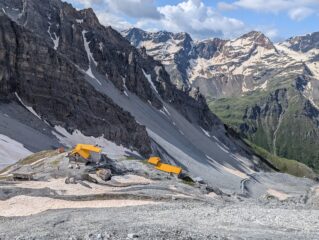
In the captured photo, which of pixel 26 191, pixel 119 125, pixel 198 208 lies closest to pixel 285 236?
pixel 198 208

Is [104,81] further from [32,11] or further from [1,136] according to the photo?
[1,136]

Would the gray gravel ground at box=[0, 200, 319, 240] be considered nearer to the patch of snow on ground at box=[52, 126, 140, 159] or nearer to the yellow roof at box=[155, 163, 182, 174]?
the yellow roof at box=[155, 163, 182, 174]

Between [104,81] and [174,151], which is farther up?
[104,81]

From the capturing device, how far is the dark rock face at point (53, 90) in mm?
144500

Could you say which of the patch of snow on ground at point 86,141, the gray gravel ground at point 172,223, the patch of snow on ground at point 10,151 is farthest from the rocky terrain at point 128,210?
the patch of snow on ground at point 86,141

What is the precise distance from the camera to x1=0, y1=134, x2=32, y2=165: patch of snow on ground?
104 m

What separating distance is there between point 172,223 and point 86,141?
349 ft

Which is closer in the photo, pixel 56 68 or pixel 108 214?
pixel 108 214

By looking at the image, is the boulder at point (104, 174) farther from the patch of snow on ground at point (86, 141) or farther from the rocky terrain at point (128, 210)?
the patch of snow on ground at point (86, 141)

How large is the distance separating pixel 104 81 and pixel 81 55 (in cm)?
1313

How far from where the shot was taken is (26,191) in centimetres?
5938

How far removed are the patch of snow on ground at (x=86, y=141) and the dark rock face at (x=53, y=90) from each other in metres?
2.13

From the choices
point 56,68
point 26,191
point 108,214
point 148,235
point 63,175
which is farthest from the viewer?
point 56,68

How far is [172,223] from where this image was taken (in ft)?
127
